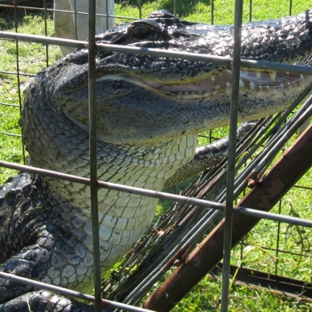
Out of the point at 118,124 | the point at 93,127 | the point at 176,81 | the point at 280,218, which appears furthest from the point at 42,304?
the point at 280,218

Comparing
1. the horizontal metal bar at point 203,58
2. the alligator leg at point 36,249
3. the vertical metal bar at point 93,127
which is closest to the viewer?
the horizontal metal bar at point 203,58

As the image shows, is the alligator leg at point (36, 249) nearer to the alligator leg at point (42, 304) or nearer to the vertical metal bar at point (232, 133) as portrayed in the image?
the alligator leg at point (42, 304)

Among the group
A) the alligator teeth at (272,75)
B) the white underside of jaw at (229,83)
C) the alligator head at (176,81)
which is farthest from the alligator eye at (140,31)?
the alligator teeth at (272,75)

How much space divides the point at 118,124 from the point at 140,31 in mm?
337

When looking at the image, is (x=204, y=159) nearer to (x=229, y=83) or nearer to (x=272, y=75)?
(x=229, y=83)

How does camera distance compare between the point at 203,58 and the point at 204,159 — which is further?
the point at 204,159

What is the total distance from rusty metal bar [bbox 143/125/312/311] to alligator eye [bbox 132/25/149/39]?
3.04 ft

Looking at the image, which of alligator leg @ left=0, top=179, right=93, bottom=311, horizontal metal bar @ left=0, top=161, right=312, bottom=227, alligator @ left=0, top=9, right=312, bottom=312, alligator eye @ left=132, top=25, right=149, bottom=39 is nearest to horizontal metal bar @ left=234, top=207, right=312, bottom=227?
horizontal metal bar @ left=0, top=161, right=312, bottom=227

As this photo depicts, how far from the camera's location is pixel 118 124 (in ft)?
6.61

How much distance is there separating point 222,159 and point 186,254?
1441 millimetres

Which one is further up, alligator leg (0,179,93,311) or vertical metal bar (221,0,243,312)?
vertical metal bar (221,0,243,312)

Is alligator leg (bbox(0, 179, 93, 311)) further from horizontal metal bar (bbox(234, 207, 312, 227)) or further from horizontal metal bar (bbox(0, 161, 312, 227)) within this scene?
horizontal metal bar (bbox(234, 207, 312, 227))

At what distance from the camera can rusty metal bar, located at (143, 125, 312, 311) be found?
49.4 inches

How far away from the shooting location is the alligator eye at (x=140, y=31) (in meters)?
2.06
